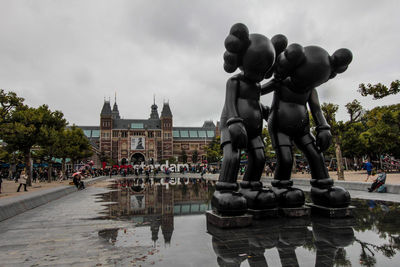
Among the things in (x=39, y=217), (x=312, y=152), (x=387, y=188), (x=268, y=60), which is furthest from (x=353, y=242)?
(x=387, y=188)

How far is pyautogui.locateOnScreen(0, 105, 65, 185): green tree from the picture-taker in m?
11.9

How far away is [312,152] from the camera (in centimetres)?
469

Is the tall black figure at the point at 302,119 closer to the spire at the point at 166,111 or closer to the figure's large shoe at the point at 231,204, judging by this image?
the figure's large shoe at the point at 231,204

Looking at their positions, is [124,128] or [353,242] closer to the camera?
[353,242]

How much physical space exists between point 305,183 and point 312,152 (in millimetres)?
7900

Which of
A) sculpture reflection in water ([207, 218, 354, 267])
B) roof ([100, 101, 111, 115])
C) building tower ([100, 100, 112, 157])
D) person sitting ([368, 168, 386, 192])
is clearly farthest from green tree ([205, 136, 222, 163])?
roof ([100, 101, 111, 115])

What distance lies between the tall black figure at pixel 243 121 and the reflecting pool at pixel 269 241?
0.40m

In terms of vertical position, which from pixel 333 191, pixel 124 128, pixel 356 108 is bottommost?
pixel 333 191

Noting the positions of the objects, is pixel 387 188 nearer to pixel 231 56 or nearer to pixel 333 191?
pixel 333 191

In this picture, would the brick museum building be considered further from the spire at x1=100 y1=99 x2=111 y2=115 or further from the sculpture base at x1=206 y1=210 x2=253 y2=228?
the sculpture base at x1=206 y1=210 x2=253 y2=228

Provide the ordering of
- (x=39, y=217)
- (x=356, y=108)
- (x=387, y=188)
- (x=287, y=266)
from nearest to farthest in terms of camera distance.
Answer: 1. (x=287, y=266)
2. (x=39, y=217)
3. (x=387, y=188)
4. (x=356, y=108)

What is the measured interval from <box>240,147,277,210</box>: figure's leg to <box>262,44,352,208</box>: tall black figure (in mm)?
382

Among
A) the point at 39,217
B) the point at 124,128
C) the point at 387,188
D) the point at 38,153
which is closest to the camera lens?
the point at 39,217

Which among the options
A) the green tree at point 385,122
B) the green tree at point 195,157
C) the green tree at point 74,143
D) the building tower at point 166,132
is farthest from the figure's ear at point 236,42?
the green tree at point 195,157
